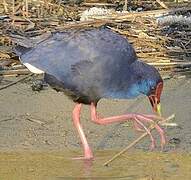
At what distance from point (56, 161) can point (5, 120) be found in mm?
894

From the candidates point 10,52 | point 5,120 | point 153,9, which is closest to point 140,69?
point 5,120

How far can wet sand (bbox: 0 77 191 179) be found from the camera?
5.71 meters

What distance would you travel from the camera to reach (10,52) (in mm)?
7906

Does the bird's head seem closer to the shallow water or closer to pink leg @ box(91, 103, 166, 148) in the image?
pink leg @ box(91, 103, 166, 148)

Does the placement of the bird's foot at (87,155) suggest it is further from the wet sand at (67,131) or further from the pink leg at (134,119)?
the pink leg at (134,119)

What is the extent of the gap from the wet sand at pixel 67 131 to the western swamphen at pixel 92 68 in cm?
17

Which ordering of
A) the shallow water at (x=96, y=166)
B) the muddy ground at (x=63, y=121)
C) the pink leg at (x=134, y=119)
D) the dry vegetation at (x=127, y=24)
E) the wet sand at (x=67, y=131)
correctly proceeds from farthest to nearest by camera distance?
1. the dry vegetation at (x=127, y=24)
2. the muddy ground at (x=63, y=121)
3. the pink leg at (x=134, y=119)
4. the wet sand at (x=67, y=131)
5. the shallow water at (x=96, y=166)

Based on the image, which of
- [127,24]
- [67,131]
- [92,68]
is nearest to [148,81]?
[92,68]

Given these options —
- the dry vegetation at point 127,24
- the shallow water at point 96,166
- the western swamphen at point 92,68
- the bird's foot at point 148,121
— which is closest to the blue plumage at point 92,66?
the western swamphen at point 92,68

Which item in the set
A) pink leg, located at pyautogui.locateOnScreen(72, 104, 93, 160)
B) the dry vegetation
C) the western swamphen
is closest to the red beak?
the western swamphen

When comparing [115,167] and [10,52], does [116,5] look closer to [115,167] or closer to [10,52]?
[10,52]

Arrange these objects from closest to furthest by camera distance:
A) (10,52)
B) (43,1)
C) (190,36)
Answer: (10,52), (190,36), (43,1)

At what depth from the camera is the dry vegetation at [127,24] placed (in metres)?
7.92

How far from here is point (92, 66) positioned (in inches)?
220
